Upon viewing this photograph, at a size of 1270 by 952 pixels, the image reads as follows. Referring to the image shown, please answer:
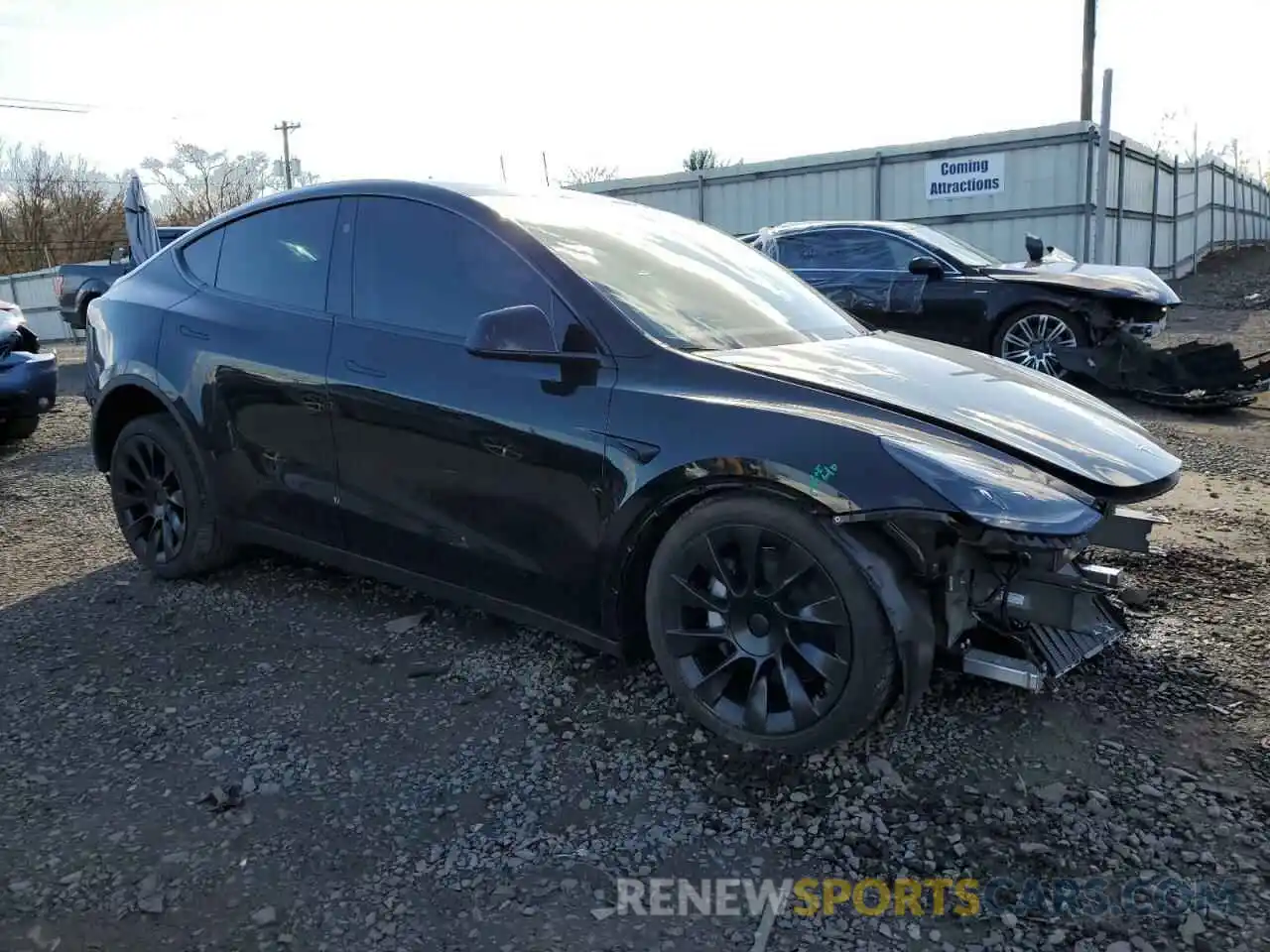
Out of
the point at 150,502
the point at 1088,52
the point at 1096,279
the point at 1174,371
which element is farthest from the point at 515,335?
the point at 1088,52

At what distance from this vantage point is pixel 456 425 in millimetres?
3254

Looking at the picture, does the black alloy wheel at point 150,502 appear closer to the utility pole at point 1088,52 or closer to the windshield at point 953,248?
the windshield at point 953,248

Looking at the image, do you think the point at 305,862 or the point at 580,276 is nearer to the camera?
the point at 305,862

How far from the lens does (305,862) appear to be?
97.7 inches

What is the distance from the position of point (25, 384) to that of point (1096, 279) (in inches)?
338

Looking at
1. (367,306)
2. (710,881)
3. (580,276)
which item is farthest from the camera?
(367,306)

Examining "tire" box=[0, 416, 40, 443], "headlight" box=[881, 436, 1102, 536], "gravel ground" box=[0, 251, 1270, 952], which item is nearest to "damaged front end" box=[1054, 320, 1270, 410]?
"gravel ground" box=[0, 251, 1270, 952]

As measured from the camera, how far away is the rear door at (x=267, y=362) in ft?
12.2

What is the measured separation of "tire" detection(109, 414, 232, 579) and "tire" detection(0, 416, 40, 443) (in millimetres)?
4147

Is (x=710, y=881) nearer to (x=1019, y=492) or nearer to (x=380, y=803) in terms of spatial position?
(x=380, y=803)

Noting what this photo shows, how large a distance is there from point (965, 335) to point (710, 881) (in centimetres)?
757

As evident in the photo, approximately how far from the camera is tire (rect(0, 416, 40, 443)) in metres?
7.94

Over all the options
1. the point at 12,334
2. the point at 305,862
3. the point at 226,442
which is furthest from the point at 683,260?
the point at 12,334

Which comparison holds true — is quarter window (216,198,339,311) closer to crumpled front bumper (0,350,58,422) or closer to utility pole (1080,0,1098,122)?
crumpled front bumper (0,350,58,422)
